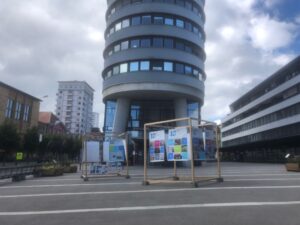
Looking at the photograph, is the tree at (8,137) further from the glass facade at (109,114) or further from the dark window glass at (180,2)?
the dark window glass at (180,2)

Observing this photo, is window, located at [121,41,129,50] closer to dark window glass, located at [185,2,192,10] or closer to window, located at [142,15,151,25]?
window, located at [142,15,151,25]

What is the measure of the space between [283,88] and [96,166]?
51124 millimetres

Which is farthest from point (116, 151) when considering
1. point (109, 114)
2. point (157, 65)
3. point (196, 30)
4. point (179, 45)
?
point (196, 30)

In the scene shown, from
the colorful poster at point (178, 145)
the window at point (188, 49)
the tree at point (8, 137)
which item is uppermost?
the window at point (188, 49)

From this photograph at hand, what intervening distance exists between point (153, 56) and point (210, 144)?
28.3 metres

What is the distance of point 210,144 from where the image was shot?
1562 centimetres

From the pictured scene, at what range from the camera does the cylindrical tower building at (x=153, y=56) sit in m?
42.1

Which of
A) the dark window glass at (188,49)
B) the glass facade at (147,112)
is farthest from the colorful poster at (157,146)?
the glass facade at (147,112)

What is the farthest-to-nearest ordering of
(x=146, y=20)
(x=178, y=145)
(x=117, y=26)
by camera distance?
(x=117, y=26)
(x=146, y=20)
(x=178, y=145)

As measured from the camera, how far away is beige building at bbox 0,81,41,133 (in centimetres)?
6244

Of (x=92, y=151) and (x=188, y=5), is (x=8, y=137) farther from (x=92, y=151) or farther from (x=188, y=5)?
(x=188, y=5)

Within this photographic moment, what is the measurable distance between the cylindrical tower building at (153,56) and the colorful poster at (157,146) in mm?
25885

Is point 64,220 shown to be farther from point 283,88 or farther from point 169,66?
point 283,88

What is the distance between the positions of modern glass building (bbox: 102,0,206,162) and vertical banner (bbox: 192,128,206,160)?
26766 mm
